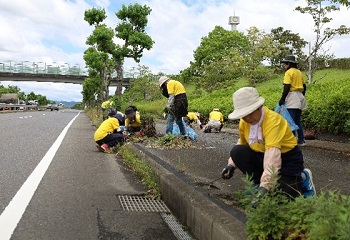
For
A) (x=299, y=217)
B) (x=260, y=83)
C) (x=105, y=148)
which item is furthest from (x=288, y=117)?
(x=260, y=83)

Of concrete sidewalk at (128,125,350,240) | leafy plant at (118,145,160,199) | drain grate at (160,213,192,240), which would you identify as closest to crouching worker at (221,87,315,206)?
concrete sidewalk at (128,125,350,240)

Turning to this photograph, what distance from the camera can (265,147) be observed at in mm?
3510

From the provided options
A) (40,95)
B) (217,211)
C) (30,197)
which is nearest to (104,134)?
(30,197)

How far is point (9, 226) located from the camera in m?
3.72

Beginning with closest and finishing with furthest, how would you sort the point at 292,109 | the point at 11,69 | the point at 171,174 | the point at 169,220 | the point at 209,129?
1. the point at 169,220
2. the point at 171,174
3. the point at 292,109
4. the point at 209,129
5. the point at 11,69

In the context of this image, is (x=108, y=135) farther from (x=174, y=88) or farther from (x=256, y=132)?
(x=256, y=132)

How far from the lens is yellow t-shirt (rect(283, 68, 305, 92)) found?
7.62 metres

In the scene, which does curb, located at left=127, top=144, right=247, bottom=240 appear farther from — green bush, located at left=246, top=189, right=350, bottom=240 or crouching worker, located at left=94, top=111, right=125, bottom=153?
crouching worker, located at left=94, top=111, right=125, bottom=153

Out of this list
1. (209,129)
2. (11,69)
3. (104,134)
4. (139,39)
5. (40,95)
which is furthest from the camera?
(40,95)

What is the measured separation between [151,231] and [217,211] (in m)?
0.72

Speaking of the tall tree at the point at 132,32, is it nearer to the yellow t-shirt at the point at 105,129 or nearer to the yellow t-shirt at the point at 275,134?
the yellow t-shirt at the point at 105,129

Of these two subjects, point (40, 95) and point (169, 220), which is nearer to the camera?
point (169, 220)

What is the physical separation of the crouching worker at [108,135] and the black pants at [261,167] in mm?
5859

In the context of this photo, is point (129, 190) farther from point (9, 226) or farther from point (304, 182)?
point (304, 182)
